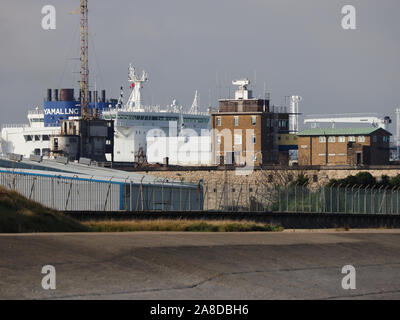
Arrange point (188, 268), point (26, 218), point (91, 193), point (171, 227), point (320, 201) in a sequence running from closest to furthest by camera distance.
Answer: point (188, 268), point (26, 218), point (171, 227), point (91, 193), point (320, 201)

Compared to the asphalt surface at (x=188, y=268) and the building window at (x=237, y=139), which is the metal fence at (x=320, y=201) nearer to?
the asphalt surface at (x=188, y=268)

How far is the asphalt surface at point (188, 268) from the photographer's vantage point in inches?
733

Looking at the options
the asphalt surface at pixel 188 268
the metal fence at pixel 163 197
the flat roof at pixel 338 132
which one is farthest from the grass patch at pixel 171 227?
the flat roof at pixel 338 132

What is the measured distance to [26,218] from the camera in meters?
30.3

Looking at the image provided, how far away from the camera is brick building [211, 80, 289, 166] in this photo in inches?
5271

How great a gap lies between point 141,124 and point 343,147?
49.5m

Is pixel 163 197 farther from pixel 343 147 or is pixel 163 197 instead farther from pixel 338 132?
pixel 338 132

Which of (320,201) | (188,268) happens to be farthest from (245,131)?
(188,268)

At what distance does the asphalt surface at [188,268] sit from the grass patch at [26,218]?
383cm

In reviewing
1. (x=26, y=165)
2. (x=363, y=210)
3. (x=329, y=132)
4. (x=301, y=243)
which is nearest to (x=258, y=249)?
(x=301, y=243)

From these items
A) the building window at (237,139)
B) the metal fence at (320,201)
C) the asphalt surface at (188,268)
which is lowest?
the metal fence at (320,201)

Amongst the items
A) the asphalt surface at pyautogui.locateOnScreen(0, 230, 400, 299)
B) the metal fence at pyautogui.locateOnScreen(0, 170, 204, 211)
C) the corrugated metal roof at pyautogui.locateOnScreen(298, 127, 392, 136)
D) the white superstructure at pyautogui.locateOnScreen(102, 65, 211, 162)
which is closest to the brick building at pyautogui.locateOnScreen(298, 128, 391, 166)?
the corrugated metal roof at pyautogui.locateOnScreen(298, 127, 392, 136)
